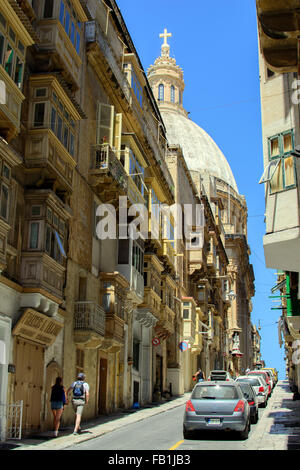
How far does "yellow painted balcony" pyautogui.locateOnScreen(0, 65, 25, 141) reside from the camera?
14841mm

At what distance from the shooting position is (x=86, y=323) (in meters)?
20.5

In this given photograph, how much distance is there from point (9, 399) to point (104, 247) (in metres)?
9.98

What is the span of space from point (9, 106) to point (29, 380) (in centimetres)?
773

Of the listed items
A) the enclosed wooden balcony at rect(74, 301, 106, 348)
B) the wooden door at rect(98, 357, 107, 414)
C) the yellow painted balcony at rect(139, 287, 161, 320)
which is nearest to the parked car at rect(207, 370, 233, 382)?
the yellow painted balcony at rect(139, 287, 161, 320)

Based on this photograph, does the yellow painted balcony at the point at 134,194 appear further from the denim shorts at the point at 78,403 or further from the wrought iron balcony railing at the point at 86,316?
the denim shorts at the point at 78,403

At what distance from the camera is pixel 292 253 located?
1340 cm

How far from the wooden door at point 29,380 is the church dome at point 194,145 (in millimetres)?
79618

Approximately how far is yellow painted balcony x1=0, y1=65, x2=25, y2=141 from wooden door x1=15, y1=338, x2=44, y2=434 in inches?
226

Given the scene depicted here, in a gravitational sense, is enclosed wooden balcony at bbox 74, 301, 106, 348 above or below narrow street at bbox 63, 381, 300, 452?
above

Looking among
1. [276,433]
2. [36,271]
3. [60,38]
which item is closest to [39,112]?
[60,38]

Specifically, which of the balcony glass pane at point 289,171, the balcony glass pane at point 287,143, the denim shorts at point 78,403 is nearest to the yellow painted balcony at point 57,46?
the balcony glass pane at point 287,143

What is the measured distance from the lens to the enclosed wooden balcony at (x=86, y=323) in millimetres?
20422

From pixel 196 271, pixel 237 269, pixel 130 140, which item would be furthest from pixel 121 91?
pixel 237 269

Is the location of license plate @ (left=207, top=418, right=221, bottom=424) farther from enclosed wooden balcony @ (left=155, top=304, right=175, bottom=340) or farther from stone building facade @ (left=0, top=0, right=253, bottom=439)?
enclosed wooden balcony @ (left=155, top=304, right=175, bottom=340)
